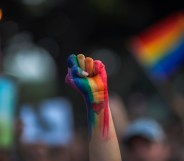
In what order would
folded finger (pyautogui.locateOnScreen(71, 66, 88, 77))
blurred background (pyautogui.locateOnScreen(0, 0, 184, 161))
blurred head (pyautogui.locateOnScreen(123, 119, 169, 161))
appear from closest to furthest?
1. folded finger (pyautogui.locateOnScreen(71, 66, 88, 77))
2. blurred head (pyautogui.locateOnScreen(123, 119, 169, 161))
3. blurred background (pyautogui.locateOnScreen(0, 0, 184, 161))

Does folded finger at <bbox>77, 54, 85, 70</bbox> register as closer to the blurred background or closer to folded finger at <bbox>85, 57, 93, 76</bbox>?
folded finger at <bbox>85, 57, 93, 76</bbox>

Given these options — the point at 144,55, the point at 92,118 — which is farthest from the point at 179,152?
the point at 92,118

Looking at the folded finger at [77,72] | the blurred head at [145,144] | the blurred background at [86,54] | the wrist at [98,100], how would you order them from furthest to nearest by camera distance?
1. the blurred background at [86,54]
2. the blurred head at [145,144]
3. the wrist at [98,100]
4. the folded finger at [77,72]

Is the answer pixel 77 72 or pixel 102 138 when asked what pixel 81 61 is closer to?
pixel 77 72

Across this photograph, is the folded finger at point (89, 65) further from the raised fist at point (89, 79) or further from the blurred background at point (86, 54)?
the blurred background at point (86, 54)

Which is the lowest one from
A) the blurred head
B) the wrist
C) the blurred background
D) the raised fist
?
the wrist

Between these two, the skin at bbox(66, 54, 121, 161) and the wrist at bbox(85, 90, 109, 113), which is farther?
the wrist at bbox(85, 90, 109, 113)

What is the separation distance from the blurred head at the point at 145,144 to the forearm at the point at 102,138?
85.7 inches

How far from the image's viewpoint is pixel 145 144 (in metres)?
7.28

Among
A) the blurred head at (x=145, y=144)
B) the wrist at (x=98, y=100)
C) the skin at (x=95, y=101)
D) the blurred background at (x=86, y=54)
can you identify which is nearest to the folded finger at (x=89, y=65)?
the skin at (x=95, y=101)

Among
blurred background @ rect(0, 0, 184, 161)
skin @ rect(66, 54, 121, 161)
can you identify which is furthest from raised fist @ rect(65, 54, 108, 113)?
blurred background @ rect(0, 0, 184, 161)

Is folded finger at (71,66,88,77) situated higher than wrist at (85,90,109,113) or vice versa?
folded finger at (71,66,88,77)

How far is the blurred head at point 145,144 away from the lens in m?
7.10

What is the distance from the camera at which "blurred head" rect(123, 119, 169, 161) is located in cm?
710
